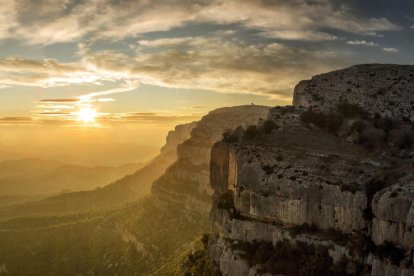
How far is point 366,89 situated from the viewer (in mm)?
81250

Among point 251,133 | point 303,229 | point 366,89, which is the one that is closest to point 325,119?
point 251,133

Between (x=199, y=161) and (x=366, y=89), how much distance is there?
9343 centimetres

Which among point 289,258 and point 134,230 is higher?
point 289,258

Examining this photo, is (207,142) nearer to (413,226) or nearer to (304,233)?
(304,233)

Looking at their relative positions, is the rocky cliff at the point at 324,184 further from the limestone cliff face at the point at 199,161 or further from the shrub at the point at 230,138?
the limestone cliff face at the point at 199,161

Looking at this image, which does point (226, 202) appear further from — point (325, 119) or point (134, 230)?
point (134, 230)

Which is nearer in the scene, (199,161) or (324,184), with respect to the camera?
(324,184)

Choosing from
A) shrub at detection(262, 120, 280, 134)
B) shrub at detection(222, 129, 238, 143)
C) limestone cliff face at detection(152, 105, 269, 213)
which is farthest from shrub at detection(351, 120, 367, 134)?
limestone cliff face at detection(152, 105, 269, 213)

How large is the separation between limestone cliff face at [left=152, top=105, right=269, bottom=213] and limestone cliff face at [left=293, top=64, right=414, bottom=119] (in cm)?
6857

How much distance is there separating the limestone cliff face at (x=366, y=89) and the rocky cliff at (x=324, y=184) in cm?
15

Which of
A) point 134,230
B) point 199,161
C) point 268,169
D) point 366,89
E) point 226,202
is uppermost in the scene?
point 366,89

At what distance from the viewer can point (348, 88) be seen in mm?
81625

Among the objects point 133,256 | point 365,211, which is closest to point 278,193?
point 365,211

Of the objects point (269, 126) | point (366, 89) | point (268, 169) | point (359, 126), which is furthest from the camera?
point (366, 89)
